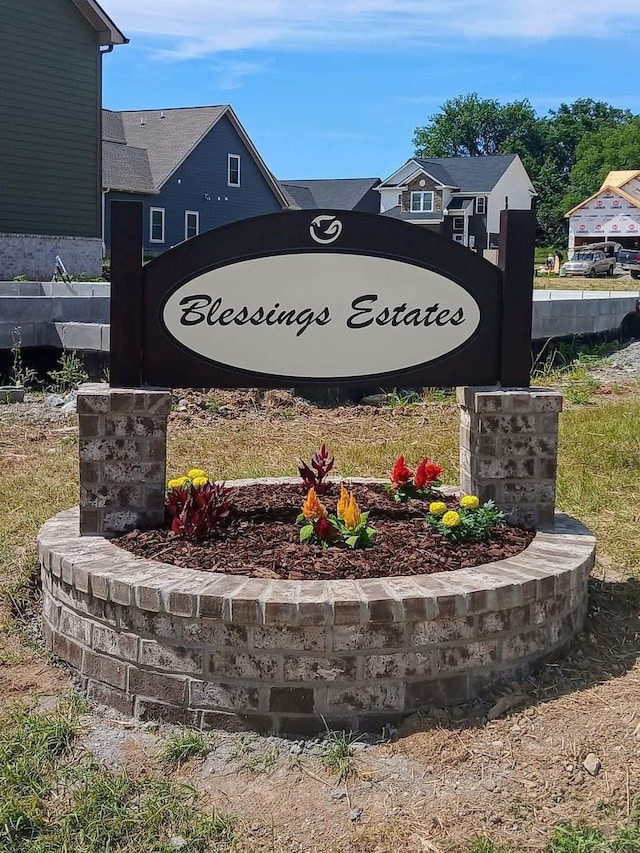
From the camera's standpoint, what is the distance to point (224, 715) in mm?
3381

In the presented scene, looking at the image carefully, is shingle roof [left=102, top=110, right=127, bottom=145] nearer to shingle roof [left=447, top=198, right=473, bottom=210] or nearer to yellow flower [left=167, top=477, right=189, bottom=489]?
shingle roof [left=447, top=198, right=473, bottom=210]

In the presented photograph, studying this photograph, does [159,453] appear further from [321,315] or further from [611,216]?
[611,216]

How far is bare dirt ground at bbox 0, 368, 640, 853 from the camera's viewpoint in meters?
2.83

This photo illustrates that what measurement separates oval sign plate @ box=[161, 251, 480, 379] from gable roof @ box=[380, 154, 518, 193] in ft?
170

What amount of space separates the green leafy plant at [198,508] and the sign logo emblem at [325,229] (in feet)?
3.96

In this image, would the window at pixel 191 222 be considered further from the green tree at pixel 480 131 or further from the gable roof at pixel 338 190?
the green tree at pixel 480 131

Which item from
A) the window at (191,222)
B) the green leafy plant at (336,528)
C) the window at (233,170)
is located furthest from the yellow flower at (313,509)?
the window at (233,170)

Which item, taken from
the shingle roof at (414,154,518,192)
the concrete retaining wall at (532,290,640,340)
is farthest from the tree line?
the concrete retaining wall at (532,290,640,340)

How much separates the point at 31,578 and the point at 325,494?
1.50 meters

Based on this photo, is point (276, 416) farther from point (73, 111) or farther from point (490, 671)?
point (73, 111)

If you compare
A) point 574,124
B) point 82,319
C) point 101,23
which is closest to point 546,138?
point 574,124

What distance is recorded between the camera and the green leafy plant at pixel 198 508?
13.4ft

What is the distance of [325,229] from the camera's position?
425 cm

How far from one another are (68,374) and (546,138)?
83609 mm
